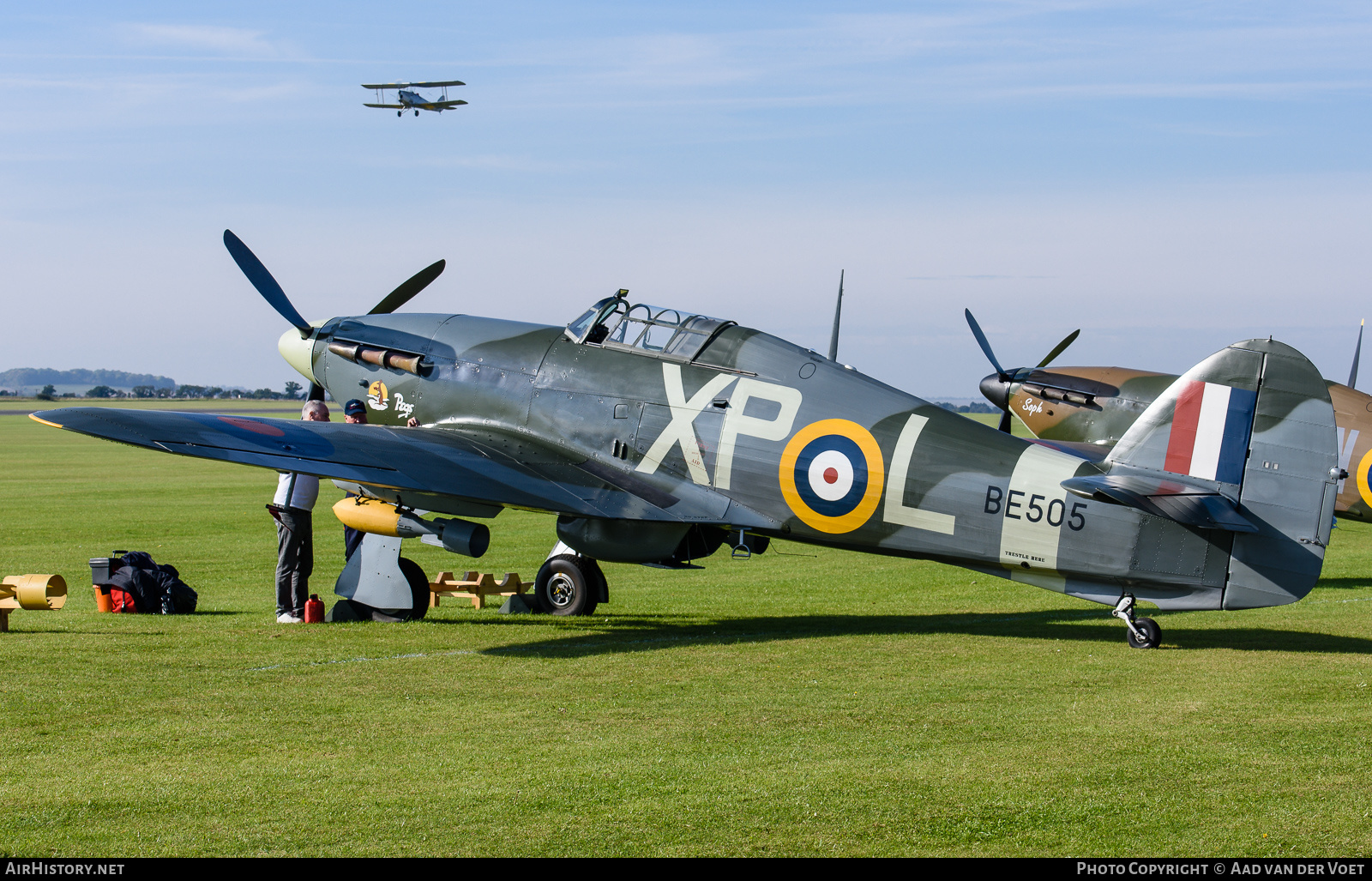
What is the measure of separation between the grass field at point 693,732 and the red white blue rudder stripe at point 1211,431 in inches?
54.8

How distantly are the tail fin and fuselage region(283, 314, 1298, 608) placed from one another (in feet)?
0.93

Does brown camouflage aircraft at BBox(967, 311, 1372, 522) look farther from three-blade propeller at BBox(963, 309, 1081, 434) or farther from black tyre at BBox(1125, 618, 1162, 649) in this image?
black tyre at BBox(1125, 618, 1162, 649)

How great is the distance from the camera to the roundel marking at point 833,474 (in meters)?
9.87

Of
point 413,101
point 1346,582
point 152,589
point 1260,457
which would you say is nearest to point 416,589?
point 152,589

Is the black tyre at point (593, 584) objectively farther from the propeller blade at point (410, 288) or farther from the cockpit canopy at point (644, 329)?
the propeller blade at point (410, 288)

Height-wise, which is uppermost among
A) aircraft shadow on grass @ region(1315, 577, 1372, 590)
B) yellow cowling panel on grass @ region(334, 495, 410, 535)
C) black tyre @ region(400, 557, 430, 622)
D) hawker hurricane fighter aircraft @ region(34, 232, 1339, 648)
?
hawker hurricane fighter aircraft @ region(34, 232, 1339, 648)

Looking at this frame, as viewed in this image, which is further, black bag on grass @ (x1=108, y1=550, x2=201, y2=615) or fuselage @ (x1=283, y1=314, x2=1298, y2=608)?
black bag on grass @ (x1=108, y1=550, x2=201, y2=615)

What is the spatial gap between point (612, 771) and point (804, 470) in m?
4.60

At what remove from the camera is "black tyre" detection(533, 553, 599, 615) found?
37.7ft

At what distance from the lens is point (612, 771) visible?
5.82m

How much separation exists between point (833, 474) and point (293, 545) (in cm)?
457

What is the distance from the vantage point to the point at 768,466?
10.2 metres

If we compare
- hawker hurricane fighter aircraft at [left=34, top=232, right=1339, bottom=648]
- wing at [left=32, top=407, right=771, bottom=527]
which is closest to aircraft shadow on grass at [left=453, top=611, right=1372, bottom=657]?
hawker hurricane fighter aircraft at [left=34, top=232, right=1339, bottom=648]

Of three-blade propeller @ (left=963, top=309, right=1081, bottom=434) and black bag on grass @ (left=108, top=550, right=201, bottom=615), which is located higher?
three-blade propeller @ (left=963, top=309, right=1081, bottom=434)
